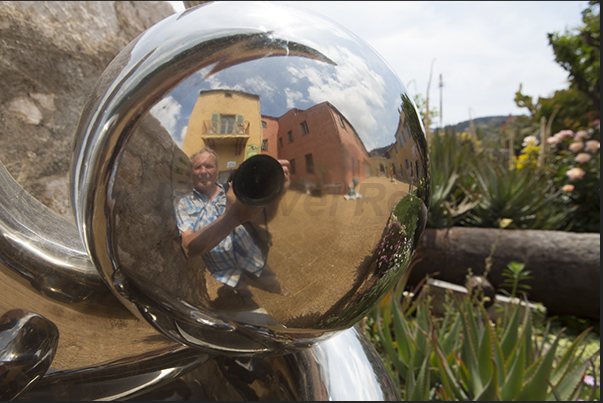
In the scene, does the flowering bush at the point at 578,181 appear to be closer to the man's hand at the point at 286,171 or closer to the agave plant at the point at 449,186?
the agave plant at the point at 449,186

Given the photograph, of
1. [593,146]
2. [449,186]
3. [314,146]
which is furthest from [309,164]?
[593,146]

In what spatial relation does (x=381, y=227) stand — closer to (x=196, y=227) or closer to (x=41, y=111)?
(x=196, y=227)

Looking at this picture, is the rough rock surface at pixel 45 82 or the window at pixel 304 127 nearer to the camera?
the window at pixel 304 127

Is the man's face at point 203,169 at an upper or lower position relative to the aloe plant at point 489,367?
upper

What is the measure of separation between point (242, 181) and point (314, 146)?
63 mm

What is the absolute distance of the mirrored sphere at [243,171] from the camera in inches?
11.0

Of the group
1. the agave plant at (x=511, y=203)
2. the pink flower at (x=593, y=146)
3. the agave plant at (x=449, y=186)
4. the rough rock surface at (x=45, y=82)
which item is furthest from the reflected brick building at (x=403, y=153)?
the pink flower at (x=593, y=146)

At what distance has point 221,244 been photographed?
11.6 inches

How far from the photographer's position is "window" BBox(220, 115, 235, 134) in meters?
0.28

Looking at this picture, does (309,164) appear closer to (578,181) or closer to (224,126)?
(224,126)

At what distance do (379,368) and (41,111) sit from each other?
840 mm

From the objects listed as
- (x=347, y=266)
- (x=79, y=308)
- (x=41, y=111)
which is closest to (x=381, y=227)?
(x=347, y=266)

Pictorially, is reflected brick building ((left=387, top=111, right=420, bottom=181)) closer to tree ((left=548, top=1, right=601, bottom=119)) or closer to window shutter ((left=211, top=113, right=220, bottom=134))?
window shutter ((left=211, top=113, right=220, bottom=134))

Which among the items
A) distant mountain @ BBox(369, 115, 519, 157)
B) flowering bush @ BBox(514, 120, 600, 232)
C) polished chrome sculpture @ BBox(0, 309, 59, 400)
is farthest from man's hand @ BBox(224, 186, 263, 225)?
flowering bush @ BBox(514, 120, 600, 232)
